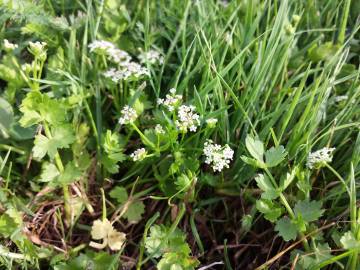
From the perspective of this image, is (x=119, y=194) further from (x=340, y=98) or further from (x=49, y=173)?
(x=340, y=98)

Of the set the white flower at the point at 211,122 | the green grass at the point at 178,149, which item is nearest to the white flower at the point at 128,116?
the green grass at the point at 178,149

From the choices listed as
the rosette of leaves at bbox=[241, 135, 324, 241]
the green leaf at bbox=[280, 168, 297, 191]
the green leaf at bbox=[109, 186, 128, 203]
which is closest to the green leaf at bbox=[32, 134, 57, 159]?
the green leaf at bbox=[109, 186, 128, 203]

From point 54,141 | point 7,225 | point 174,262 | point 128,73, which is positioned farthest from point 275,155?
point 7,225

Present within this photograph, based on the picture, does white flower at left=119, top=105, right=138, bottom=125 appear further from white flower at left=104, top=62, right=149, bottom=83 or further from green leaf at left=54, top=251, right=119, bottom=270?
green leaf at left=54, top=251, right=119, bottom=270

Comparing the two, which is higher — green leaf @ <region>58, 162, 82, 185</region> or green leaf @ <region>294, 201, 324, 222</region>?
green leaf @ <region>294, 201, 324, 222</region>

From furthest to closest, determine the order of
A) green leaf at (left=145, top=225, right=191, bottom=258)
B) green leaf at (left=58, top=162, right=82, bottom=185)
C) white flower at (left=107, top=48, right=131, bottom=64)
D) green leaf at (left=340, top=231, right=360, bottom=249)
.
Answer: white flower at (left=107, top=48, right=131, bottom=64) → green leaf at (left=58, top=162, right=82, bottom=185) → green leaf at (left=145, top=225, right=191, bottom=258) → green leaf at (left=340, top=231, right=360, bottom=249)

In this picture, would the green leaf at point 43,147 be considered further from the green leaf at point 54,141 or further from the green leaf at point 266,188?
the green leaf at point 266,188
